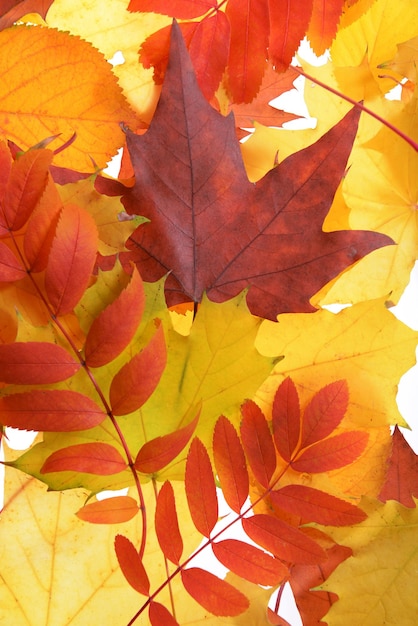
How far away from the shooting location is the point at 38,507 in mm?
334

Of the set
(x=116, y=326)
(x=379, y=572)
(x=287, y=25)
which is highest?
(x=287, y=25)

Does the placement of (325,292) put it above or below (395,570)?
above

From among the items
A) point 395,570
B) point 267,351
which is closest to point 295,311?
point 267,351

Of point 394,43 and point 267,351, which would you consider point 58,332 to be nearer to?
point 267,351

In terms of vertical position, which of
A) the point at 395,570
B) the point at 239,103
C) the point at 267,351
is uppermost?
the point at 239,103

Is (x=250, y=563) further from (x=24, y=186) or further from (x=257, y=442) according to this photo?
(x=24, y=186)

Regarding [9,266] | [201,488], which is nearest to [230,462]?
[201,488]

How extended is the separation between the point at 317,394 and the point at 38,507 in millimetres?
138

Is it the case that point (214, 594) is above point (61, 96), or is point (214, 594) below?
below

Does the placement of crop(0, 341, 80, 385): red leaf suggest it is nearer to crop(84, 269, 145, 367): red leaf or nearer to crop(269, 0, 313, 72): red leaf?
crop(84, 269, 145, 367): red leaf

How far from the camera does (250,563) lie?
0.98ft

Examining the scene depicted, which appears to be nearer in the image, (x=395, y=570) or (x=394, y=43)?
(x=395, y=570)

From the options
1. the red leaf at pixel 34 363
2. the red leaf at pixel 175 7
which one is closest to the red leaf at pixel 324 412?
the red leaf at pixel 34 363

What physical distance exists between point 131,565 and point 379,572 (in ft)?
0.37
